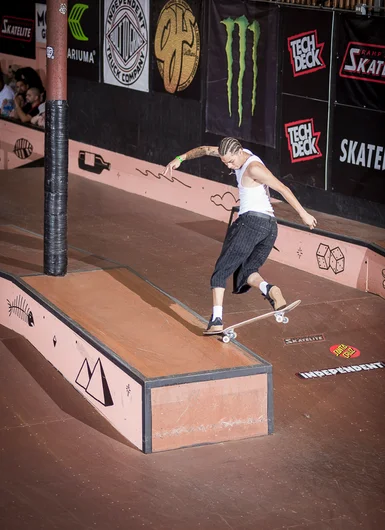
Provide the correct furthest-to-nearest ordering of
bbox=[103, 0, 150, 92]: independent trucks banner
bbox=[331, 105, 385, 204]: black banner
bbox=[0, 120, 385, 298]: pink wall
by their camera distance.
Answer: bbox=[103, 0, 150, 92]: independent trucks banner
bbox=[331, 105, 385, 204]: black banner
bbox=[0, 120, 385, 298]: pink wall

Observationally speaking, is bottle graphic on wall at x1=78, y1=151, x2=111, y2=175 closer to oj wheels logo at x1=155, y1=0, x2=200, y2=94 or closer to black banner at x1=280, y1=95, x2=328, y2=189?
oj wheels logo at x1=155, y1=0, x2=200, y2=94

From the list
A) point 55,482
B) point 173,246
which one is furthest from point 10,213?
point 55,482

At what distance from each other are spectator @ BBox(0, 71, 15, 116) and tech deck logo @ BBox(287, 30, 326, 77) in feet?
27.1

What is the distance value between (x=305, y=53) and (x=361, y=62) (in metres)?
1.10

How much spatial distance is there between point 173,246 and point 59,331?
4.67 meters

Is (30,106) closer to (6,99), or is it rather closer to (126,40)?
(6,99)

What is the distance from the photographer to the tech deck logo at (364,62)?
40.4 feet

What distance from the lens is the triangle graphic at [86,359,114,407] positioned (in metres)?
8.53

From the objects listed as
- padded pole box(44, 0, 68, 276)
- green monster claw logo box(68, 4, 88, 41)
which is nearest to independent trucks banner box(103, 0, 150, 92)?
green monster claw logo box(68, 4, 88, 41)

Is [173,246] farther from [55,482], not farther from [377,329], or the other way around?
[55,482]

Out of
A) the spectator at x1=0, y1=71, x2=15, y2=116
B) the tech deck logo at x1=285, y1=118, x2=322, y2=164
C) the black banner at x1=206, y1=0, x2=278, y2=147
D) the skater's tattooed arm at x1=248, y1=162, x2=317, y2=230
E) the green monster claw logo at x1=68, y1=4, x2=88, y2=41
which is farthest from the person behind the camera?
the spectator at x1=0, y1=71, x2=15, y2=116

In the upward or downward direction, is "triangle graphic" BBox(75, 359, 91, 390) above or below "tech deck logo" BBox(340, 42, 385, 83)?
below

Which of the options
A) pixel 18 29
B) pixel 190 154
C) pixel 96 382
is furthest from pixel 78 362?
pixel 18 29

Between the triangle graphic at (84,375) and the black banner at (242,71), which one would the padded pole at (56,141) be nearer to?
the triangle graphic at (84,375)
